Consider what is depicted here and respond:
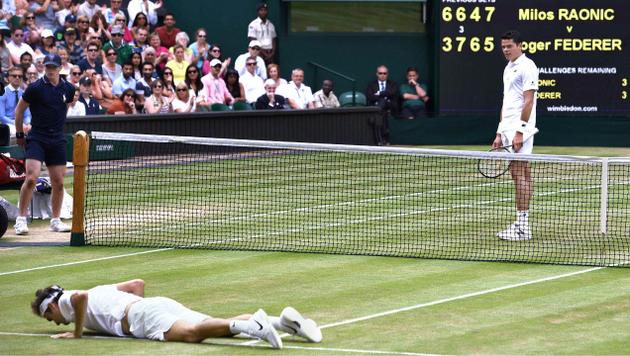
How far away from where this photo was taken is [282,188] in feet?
66.4

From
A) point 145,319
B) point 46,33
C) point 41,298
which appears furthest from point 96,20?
point 145,319

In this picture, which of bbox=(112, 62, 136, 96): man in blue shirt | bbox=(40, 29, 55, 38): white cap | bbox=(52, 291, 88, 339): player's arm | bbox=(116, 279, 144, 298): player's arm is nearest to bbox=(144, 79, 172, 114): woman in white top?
bbox=(112, 62, 136, 96): man in blue shirt

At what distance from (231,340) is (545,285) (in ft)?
11.6

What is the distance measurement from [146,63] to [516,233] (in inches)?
497

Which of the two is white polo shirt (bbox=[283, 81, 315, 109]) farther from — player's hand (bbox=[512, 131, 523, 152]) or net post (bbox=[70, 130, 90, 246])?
net post (bbox=[70, 130, 90, 246])

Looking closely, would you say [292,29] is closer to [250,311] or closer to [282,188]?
[282,188]

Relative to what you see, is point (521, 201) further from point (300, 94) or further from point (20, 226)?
point (300, 94)

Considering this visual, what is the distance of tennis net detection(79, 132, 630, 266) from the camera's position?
14.8 metres

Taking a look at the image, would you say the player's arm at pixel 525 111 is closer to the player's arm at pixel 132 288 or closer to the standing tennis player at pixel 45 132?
the standing tennis player at pixel 45 132

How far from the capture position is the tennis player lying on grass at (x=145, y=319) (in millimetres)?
9734

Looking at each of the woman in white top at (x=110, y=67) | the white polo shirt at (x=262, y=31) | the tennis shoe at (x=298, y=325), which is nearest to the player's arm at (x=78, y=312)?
the tennis shoe at (x=298, y=325)

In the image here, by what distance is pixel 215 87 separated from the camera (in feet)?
88.4

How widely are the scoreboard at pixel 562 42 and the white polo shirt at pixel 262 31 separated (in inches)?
158

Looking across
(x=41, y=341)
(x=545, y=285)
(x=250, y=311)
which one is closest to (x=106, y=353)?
(x=41, y=341)
